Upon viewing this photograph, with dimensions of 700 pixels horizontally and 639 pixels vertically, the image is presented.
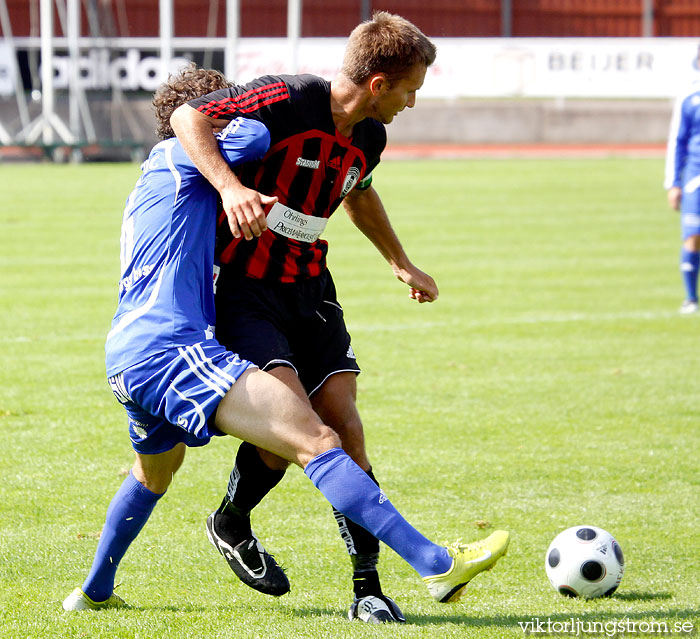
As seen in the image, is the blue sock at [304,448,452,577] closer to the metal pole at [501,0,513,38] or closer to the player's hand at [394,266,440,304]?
the player's hand at [394,266,440,304]

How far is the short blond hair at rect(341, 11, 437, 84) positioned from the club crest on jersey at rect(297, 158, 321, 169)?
0.34 m

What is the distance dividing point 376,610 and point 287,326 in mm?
1042

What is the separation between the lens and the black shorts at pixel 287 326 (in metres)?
3.74

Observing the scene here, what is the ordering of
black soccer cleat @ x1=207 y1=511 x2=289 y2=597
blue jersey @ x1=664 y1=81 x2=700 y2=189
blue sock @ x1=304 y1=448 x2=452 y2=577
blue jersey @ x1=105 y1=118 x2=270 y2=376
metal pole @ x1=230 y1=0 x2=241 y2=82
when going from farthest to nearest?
metal pole @ x1=230 y1=0 x2=241 y2=82, blue jersey @ x1=664 y1=81 x2=700 y2=189, black soccer cleat @ x1=207 y1=511 x2=289 y2=597, blue jersey @ x1=105 y1=118 x2=270 y2=376, blue sock @ x1=304 y1=448 x2=452 y2=577

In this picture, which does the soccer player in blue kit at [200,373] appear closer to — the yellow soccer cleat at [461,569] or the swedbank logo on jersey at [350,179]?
the yellow soccer cleat at [461,569]

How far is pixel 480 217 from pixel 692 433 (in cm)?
1049

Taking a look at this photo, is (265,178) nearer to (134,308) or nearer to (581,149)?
(134,308)

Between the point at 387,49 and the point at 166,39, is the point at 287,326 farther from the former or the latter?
the point at 166,39

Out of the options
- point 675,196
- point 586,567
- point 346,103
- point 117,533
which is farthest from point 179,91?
point 675,196

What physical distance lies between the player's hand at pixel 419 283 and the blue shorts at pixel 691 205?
667 cm

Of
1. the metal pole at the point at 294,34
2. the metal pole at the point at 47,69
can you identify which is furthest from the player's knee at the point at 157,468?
the metal pole at the point at 294,34

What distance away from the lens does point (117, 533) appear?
387 centimetres

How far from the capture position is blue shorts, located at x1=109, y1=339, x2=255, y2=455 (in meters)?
3.31

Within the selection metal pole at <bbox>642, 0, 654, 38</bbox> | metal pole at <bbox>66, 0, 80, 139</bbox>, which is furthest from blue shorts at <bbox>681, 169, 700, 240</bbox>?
metal pole at <bbox>642, 0, 654, 38</bbox>
